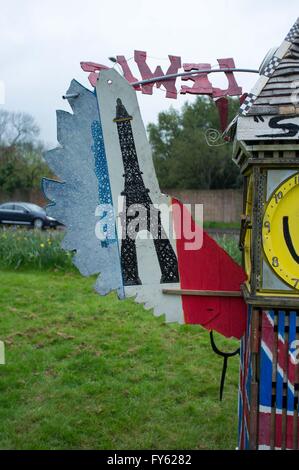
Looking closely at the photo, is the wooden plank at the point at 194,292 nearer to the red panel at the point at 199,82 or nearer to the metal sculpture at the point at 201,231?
the metal sculpture at the point at 201,231

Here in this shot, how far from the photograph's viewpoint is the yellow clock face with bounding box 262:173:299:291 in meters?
2.48

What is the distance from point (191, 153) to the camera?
891 inches

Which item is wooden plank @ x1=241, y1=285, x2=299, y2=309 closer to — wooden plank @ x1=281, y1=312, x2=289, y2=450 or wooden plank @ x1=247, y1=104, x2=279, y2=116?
wooden plank @ x1=281, y1=312, x2=289, y2=450

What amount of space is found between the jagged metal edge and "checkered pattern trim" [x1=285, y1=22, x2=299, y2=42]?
3.25 ft

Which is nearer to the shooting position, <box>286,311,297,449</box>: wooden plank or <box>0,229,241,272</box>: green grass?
<box>286,311,297,449</box>: wooden plank

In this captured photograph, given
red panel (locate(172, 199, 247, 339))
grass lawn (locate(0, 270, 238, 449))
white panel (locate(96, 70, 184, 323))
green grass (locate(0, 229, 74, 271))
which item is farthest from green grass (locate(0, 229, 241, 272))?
white panel (locate(96, 70, 184, 323))

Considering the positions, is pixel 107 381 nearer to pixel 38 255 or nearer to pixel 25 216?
pixel 38 255

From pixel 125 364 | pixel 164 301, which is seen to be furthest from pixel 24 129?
pixel 164 301

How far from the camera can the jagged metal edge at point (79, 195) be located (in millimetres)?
2678

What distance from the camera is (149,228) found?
2.76 m

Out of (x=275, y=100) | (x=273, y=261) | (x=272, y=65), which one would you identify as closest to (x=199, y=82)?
(x=272, y=65)

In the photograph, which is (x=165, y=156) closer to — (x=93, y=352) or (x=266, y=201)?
(x=93, y=352)
